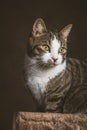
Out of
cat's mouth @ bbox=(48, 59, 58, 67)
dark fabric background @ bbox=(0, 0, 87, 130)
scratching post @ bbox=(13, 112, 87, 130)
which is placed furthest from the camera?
dark fabric background @ bbox=(0, 0, 87, 130)

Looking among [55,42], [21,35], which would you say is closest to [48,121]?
[55,42]

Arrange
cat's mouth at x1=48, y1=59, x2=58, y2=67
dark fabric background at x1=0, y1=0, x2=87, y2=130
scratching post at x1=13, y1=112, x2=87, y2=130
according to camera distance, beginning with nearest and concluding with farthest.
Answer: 1. scratching post at x1=13, y1=112, x2=87, y2=130
2. cat's mouth at x1=48, y1=59, x2=58, y2=67
3. dark fabric background at x1=0, y1=0, x2=87, y2=130

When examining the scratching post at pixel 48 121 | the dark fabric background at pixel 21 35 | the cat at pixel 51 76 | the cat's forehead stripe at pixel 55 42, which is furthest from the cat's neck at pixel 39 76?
the dark fabric background at pixel 21 35

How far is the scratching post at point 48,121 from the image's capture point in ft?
5.51

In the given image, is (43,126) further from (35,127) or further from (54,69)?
(54,69)

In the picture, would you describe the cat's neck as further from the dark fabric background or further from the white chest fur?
the dark fabric background

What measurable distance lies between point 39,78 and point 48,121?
1.07 feet

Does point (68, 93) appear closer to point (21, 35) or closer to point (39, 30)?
point (39, 30)

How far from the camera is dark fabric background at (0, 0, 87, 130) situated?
8.26ft

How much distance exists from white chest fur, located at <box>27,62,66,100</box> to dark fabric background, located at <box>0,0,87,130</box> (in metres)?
0.54

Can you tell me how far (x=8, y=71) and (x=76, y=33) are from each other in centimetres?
49

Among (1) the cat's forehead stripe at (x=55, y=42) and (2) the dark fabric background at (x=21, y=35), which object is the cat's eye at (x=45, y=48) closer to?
Result: (1) the cat's forehead stripe at (x=55, y=42)

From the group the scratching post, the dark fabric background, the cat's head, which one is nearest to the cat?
the cat's head

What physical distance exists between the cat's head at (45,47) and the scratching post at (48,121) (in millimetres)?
319
